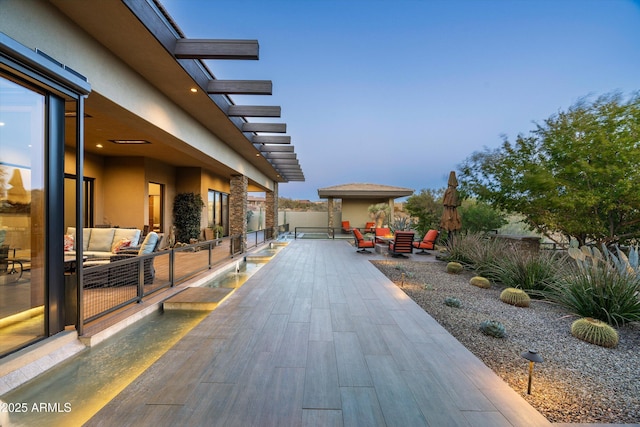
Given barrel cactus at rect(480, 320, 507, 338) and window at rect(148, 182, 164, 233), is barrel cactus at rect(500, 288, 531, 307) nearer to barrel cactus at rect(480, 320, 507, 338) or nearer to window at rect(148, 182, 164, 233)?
barrel cactus at rect(480, 320, 507, 338)

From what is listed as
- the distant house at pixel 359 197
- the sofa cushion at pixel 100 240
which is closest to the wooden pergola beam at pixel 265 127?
the sofa cushion at pixel 100 240

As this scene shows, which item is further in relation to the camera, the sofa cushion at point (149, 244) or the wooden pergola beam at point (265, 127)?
the wooden pergola beam at point (265, 127)

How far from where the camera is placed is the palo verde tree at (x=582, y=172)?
6387 millimetres

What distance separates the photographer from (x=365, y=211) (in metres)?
20.7

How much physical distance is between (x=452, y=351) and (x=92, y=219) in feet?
33.8

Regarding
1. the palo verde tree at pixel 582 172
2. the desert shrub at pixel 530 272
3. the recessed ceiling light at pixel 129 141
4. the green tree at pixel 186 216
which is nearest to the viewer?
the desert shrub at pixel 530 272

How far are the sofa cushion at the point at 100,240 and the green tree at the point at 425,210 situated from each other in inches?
479

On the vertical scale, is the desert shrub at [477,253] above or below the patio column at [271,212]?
below

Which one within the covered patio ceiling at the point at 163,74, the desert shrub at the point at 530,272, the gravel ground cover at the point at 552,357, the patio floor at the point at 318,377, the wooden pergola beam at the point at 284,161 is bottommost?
the gravel ground cover at the point at 552,357

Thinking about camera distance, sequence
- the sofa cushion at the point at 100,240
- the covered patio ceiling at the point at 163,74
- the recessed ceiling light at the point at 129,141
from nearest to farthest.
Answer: the covered patio ceiling at the point at 163,74
the sofa cushion at the point at 100,240
the recessed ceiling light at the point at 129,141

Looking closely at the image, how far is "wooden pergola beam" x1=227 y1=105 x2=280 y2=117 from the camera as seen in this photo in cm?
577

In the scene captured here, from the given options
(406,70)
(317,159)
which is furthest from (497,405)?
(317,159)

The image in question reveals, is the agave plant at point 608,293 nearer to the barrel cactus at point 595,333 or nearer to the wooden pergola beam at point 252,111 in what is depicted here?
the barrel cactus at point 595,333

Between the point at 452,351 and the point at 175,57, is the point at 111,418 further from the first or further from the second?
the point at 175,57
